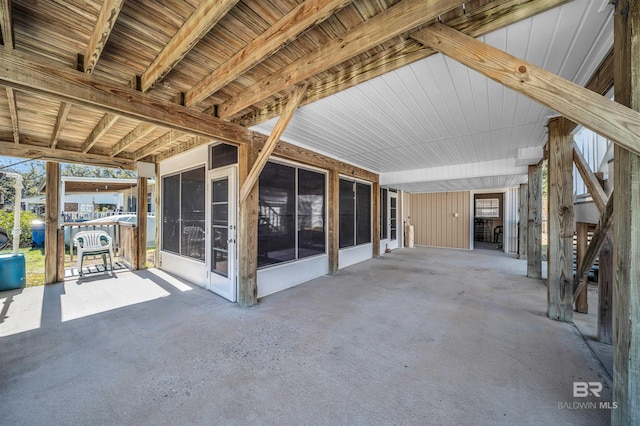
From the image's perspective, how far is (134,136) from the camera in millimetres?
4266

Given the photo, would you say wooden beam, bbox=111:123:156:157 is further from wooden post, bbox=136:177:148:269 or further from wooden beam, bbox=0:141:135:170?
wooden post, bbox=136:177:148:269

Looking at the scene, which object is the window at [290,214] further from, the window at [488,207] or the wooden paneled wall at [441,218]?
the window at [488,207]

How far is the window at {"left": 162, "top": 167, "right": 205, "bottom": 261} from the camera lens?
455 cm

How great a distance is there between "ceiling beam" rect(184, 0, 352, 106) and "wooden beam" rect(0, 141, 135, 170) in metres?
4.27

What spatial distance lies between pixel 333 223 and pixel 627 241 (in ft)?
13.9

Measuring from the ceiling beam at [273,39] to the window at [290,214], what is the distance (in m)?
1.67

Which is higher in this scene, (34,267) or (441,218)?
(441,218)

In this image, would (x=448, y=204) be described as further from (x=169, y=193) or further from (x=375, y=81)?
(x=169, y=193)

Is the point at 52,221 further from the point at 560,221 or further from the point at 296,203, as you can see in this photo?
the point at 560,221

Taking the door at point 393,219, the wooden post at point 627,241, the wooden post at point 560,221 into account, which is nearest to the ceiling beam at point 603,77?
the wooden post at point 560,221

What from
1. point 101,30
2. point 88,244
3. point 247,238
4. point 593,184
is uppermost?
point 101,30

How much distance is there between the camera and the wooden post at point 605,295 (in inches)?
99.0

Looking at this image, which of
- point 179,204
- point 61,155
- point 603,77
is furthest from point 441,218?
point 61,155

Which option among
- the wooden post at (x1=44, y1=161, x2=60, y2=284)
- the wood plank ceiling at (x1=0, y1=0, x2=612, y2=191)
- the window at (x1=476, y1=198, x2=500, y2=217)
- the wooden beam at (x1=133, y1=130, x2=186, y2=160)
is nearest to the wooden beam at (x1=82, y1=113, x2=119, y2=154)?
the wood plank ceiling at (x1=0, y1=0, x2=612, y2=191)
